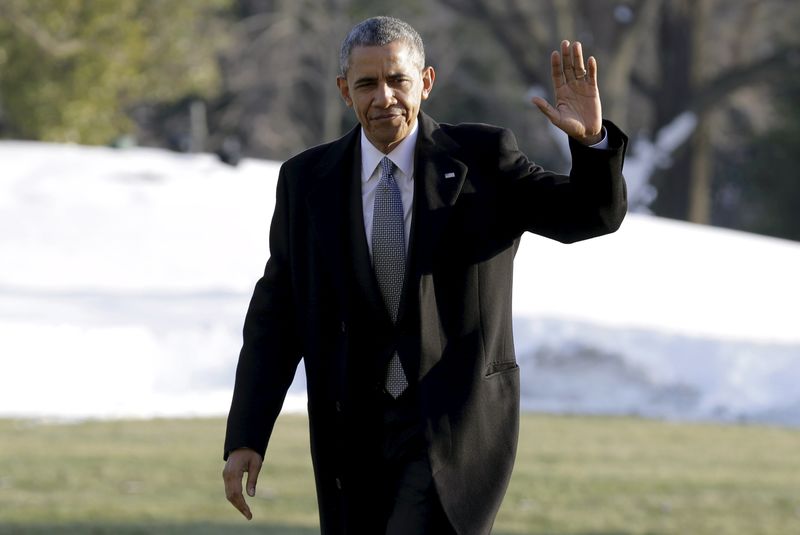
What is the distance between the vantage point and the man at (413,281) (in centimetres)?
382

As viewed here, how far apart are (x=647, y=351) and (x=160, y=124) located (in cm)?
2592

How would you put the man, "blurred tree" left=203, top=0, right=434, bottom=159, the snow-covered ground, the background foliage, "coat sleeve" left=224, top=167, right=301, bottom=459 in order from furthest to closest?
"blurred tree" left=203, top=0, right=434, bottom=159
the background foliage
the snow-covered ground
"coat sleeve" left=224, top=167, right=301, bottom=459
the man

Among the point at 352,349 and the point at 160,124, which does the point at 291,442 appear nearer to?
the point at 352,349

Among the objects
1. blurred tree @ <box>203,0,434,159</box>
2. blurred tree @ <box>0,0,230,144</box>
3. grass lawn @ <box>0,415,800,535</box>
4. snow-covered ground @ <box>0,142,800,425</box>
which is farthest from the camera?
blurred tree @ <box>203,0,434,159</box>

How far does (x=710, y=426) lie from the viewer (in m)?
14.3

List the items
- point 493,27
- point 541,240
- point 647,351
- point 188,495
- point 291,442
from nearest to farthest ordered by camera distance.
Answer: point 188,495
point 291,442
point 647,351
point 541,240
point 493,27

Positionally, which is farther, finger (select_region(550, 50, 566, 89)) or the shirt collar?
the shirt collar

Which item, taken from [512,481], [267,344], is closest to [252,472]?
[267,344]

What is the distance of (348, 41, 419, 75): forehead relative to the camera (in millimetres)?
3832

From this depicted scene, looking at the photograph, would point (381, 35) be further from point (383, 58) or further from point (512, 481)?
point (512, 481)

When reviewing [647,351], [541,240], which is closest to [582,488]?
[647,351]

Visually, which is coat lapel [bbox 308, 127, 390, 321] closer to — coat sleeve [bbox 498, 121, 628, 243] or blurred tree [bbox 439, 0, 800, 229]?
coat sleeve [bbox 498, 121, 628, 243]

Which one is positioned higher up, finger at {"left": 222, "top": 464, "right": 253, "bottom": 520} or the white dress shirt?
the white dress shirt

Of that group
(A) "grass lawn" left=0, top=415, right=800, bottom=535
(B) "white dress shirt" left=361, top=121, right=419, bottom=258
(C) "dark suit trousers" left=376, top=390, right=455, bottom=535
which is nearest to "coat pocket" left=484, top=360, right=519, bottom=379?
(C) "dark suit trousers" left=376, top=390, right=455, bottom=535
